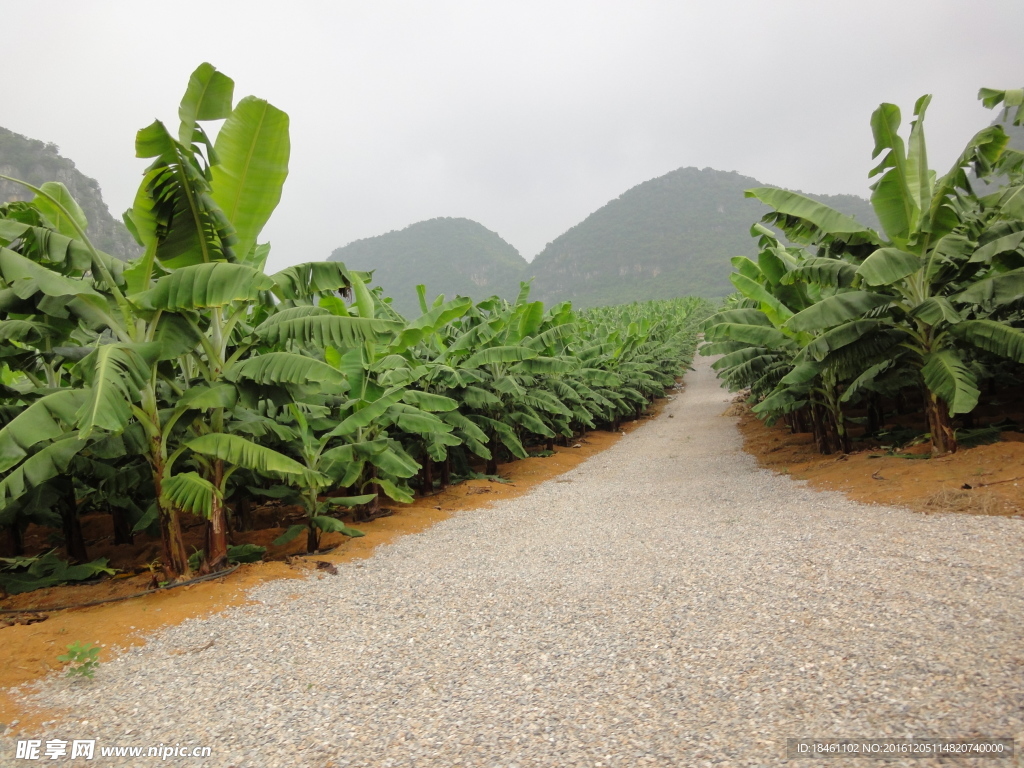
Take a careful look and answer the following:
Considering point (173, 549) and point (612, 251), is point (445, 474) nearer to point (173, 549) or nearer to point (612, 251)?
point (173, 549)

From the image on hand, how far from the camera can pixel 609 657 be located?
14.0ft

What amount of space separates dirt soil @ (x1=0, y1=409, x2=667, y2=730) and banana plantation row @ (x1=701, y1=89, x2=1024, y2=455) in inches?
253

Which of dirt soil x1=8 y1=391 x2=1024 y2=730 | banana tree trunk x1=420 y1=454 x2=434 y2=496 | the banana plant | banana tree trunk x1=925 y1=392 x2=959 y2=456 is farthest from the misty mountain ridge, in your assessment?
banana tree trunk x1=925 y1=392 x2=959 y2=456

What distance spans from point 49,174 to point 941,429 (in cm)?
8508

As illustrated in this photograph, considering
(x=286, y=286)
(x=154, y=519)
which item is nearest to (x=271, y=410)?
(x=154, y=519)

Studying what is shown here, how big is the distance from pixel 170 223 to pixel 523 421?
8.89 m

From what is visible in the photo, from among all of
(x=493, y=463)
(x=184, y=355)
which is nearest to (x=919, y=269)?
(x=493, y=463)

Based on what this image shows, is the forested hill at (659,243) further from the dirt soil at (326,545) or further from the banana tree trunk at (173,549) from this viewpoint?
the banana tree trunk at (173,549)

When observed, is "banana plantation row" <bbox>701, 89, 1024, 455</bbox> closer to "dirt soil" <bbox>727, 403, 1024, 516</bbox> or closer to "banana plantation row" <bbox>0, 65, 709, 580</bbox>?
"dirt soil" <bbox>727, 403, 1024, 516</bbox>

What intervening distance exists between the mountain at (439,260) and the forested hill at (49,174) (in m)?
36.6

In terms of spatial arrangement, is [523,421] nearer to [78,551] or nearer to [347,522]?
[347,522]

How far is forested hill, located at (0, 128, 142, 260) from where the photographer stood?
60.3 m

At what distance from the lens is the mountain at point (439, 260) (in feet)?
331

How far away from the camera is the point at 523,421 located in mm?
13586
